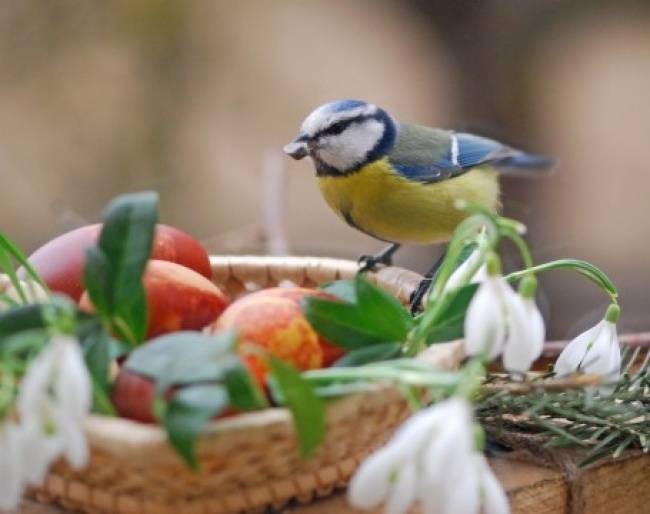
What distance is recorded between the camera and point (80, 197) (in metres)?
3.12

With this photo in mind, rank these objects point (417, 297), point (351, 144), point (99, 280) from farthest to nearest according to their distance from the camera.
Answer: point (351, 144) < point (417, 297) < point (99, 280)

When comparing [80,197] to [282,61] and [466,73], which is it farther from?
[466,73]

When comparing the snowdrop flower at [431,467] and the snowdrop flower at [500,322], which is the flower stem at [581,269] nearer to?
the snowdrop flower at [500,322]

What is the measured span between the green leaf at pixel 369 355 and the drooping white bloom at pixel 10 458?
203 millimetres

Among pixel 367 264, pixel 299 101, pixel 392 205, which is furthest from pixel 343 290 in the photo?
pixel 299 101

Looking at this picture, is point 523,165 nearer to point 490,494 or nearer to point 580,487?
point 580,487

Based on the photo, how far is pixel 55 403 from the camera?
587 mm

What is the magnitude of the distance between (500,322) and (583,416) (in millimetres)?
303

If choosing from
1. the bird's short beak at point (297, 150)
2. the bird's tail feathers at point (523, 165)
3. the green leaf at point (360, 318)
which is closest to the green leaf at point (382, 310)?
the green leaf at point (360, 318)

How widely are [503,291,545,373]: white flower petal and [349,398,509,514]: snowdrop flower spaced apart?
8 centimetres

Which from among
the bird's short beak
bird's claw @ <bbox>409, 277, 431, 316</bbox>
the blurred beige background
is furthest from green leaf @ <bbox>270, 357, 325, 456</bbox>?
the blurred beige background

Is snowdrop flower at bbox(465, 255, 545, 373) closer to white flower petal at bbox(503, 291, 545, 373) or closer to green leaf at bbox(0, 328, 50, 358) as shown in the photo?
white flower petal at bbox(503, 291, 545, 373)

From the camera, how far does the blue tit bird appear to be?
1448mm

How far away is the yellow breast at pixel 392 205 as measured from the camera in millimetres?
1486
